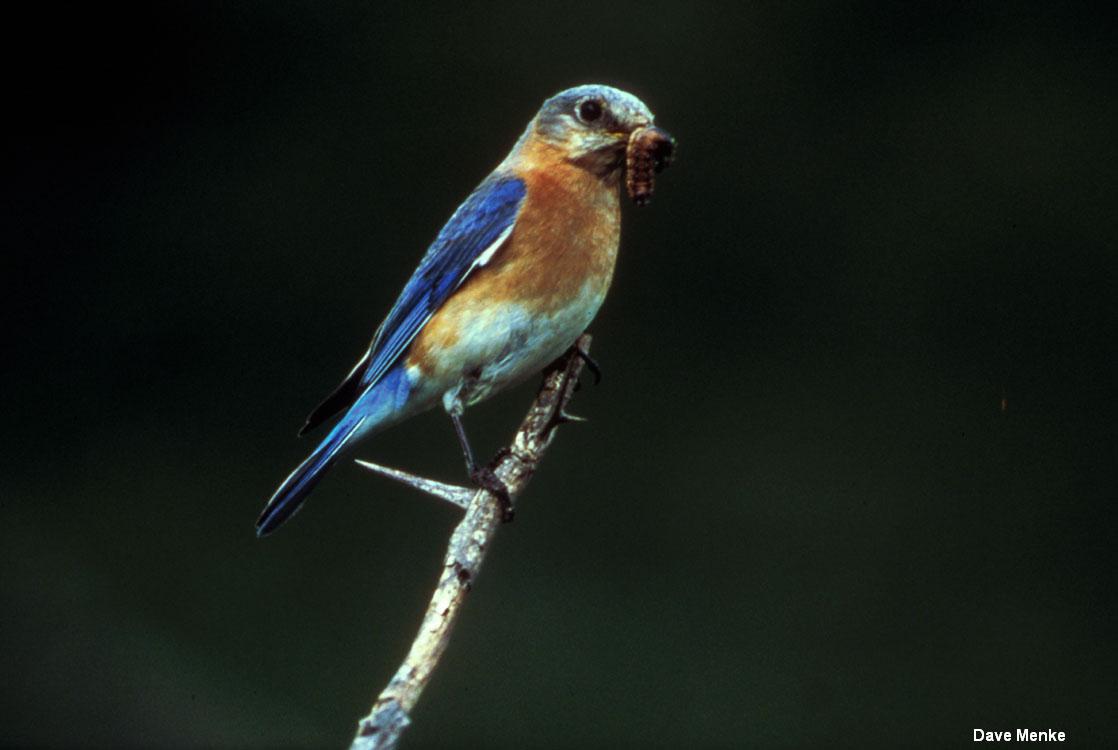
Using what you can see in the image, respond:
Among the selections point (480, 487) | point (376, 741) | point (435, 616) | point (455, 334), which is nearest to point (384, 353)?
point (455, 334)

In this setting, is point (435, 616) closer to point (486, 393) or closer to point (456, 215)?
point (486, 393)

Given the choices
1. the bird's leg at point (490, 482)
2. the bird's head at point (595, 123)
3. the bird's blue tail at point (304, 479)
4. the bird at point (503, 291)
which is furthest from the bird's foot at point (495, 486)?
the bird's head at point (595, 123)

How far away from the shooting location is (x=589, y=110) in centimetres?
210

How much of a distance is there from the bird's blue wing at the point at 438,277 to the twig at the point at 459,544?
0.22 meters

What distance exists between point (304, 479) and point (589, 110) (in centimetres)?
75

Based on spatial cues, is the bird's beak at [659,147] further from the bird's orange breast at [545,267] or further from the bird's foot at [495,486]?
the bird's foot at [495,486]

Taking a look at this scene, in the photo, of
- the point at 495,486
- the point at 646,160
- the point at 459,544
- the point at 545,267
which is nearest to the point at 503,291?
the point at 545,267

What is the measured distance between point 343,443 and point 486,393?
0.78ft

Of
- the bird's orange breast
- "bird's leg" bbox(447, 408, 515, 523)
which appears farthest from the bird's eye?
"bird's leg" bbox(447, 408, 515, 523)

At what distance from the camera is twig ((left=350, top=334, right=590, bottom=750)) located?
4.05ft

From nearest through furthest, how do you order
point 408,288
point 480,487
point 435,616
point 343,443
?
point 435,616 → point 480,487 → point 343,443 → point 408,288

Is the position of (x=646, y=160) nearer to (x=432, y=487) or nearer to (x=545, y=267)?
(x=545, y=267)

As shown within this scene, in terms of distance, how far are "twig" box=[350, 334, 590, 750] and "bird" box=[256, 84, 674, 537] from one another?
0.30 ft

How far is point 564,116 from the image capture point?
215cm
